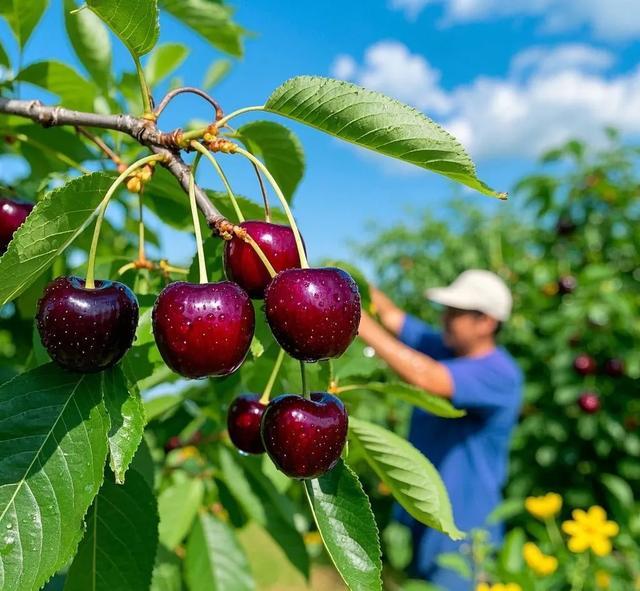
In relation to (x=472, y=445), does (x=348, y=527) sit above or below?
below

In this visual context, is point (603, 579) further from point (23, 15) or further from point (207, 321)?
point (23, 15)

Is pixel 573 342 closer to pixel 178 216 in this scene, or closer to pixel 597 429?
pixel 597 429

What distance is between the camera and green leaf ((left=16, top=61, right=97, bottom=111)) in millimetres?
1494

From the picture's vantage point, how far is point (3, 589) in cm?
79

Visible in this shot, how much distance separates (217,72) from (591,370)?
3.69 metres

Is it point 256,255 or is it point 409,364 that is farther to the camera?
point 409,364

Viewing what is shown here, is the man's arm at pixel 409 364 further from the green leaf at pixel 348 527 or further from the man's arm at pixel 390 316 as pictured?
the green leaf at pixel 348 527

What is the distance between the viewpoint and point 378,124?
87cm

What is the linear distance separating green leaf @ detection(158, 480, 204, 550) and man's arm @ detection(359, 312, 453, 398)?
1686 millimetres

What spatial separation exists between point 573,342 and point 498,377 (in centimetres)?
155

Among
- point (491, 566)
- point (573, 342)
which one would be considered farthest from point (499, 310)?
point (491, 566)

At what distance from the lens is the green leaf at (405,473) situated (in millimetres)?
1067

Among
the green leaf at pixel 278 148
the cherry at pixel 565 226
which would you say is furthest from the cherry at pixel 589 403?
the green leaf at pixel 278 148

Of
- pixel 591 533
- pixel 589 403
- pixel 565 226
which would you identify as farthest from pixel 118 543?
pixel 565 226
